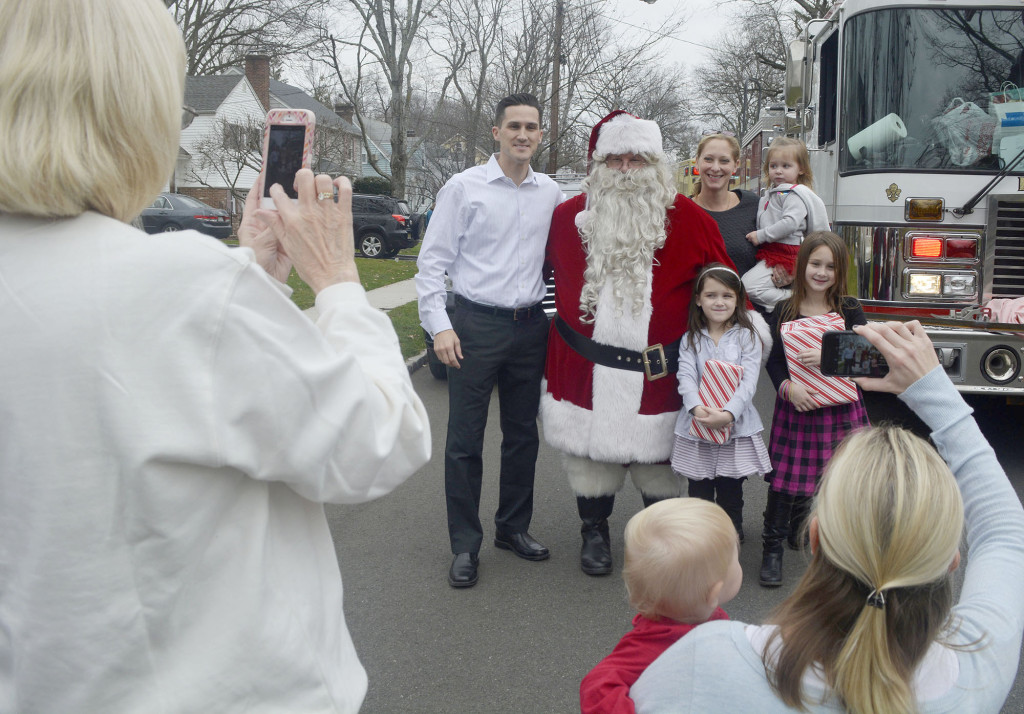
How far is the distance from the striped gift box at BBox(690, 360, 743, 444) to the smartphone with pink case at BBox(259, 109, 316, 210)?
8.36 feet

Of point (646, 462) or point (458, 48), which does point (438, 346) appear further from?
point (458, 48)

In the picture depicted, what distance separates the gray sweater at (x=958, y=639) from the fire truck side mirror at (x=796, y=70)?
5757 mm

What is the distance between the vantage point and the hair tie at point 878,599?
1.32 m

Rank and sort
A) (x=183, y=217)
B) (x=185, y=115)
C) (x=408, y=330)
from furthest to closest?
(x=183, y=217), (x=408, y=330), (x=185, y=115)

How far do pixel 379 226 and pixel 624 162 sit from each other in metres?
20.2

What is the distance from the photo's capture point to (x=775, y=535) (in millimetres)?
4156

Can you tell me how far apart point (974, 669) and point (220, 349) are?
3.97ft

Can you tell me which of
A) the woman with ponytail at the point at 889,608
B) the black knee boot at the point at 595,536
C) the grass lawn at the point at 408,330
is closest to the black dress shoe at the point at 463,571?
the black knee boot at the point at 595,536

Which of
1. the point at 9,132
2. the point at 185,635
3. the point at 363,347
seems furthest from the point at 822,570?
the point at 9,132

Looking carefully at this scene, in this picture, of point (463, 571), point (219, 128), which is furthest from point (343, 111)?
point (463, 571)

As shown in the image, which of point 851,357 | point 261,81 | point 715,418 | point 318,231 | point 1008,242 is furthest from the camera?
point 261,81

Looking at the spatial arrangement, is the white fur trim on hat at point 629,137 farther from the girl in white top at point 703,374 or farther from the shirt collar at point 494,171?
the girl in white top at point 703,374

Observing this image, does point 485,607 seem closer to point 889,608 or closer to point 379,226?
point 889,608

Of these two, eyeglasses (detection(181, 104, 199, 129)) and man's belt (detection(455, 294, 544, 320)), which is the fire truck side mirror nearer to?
man's belt (detection(455, 294, 544, 320))
